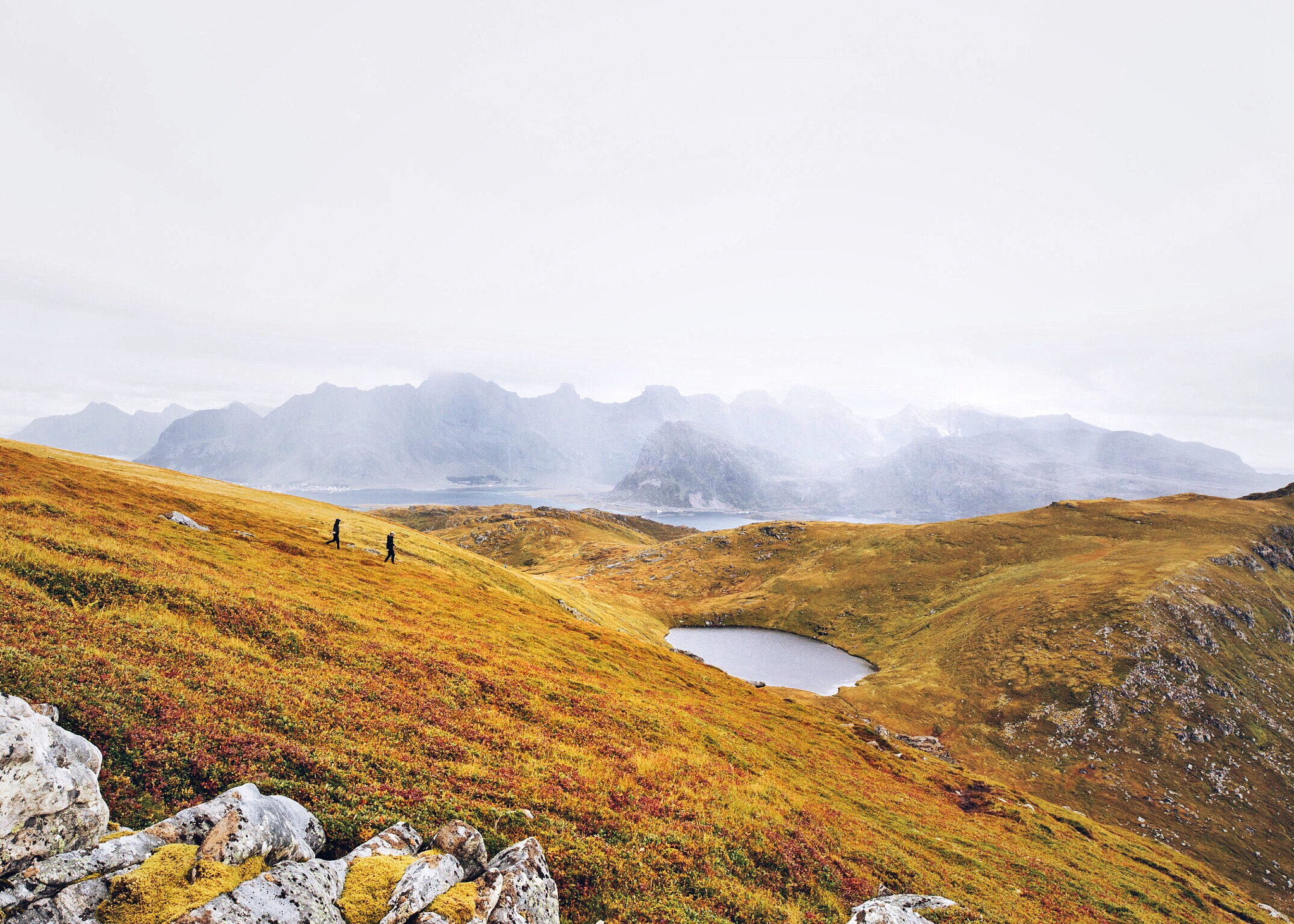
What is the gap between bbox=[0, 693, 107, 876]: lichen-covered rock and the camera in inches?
336

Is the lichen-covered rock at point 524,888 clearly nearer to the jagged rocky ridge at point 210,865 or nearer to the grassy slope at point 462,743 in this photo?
the jagged rocky ridge at point 210,865

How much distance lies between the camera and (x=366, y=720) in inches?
744

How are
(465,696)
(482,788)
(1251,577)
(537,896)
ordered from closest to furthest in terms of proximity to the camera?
(537,896), (482,788), (465,696), (1251,577)

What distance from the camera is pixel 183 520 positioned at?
38812 millimetres

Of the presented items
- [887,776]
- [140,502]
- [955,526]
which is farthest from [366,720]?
[955,526]

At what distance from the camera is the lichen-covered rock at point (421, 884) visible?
1015 cm

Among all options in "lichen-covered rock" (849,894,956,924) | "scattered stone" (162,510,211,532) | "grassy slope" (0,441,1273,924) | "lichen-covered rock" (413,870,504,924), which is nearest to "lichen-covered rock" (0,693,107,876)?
"grassy slope" (0,441,1273,924)

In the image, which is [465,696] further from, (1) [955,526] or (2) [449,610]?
(1) [955,526]

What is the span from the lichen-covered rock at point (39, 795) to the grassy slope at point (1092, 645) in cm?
8858

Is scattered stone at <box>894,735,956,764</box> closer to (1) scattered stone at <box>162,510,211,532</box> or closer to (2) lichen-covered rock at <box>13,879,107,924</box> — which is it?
(2) lichen-covered rock at <box>13,879,107,924</box>

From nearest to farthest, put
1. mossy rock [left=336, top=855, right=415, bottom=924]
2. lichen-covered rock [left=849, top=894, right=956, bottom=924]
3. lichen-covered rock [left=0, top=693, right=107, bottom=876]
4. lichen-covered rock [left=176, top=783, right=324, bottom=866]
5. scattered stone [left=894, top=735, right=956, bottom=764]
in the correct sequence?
lichen-covered rock [left=0, top=693, right=107, bottom=876] → lichen-covered rock [left=176, top=783, right=324, bottom=866] → mossy rock [left=336, top=855, right=415, bottom=924] → lichen-covered rock [left=849, top=894, right=956, bottom=924] → scattered stone [left=894, top=735, right=956, bottom=764]

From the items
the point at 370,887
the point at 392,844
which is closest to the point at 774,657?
the point at 392,844

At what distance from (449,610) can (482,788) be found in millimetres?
24846

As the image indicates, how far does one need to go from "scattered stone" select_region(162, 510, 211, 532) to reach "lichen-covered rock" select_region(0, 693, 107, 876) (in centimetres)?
3535
